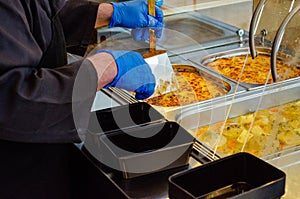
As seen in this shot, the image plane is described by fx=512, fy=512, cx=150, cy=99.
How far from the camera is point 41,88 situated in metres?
1.33

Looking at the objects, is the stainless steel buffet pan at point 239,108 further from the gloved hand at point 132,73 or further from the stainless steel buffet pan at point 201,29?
the stainless steel buffet pan at point 201,29

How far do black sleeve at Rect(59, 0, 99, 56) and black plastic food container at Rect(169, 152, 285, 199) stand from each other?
3.01 feet

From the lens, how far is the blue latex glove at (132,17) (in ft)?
6.59

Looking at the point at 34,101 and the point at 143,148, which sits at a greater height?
the point at 34,101

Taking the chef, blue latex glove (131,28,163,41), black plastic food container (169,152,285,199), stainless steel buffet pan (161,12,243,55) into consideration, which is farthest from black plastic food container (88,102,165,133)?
stainless steel buffet pan (161,12,243,55)

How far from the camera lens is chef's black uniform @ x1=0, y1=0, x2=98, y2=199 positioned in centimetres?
131

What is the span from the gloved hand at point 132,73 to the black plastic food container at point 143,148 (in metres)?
0.13

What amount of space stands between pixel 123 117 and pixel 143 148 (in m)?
0.19

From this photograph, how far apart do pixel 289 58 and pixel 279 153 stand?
401 mm

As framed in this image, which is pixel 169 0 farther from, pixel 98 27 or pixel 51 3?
pixel 51 3

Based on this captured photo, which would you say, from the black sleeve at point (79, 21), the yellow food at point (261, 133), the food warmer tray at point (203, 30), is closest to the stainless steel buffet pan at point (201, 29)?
the food warmer tray at point (203, 30)

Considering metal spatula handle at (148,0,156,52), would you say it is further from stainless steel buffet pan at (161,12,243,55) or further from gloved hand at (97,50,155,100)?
stainless steel buffet pan at (161,12,243,55)

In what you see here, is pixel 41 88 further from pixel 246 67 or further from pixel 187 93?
pixel 246 67

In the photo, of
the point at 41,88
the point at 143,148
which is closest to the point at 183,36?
the point at 143,148
